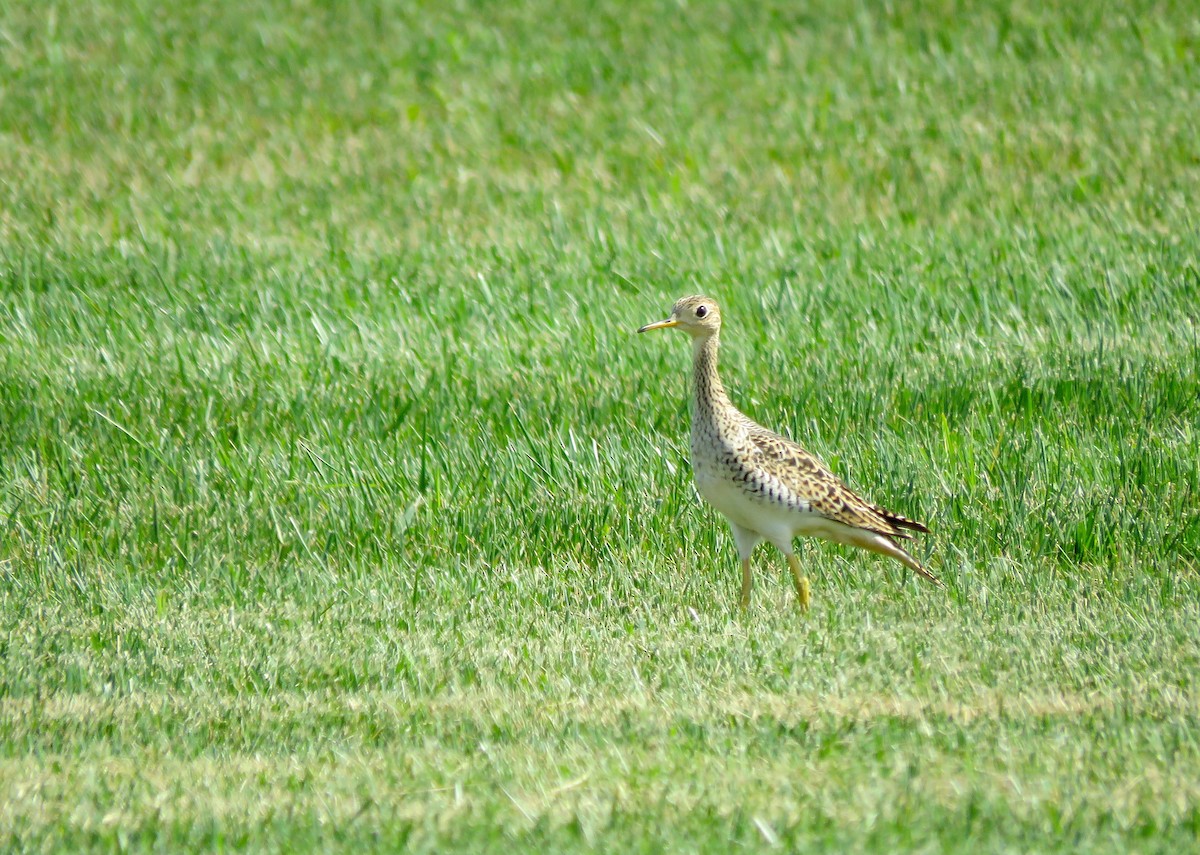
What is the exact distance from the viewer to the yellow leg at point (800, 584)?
684cm

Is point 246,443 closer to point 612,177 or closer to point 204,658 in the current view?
point 204,658

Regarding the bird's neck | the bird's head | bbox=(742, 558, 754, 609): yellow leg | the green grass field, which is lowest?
bbox=(742, 558, 754, 609): yellow leg

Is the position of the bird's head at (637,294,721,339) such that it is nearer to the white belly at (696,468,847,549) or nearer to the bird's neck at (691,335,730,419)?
the bird's neck at (691,335,730,419)

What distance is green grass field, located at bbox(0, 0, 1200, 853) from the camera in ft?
16.8

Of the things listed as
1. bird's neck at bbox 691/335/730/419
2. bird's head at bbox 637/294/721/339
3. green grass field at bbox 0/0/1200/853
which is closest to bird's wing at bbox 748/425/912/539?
bird's neck at bbox 691/335/730/419

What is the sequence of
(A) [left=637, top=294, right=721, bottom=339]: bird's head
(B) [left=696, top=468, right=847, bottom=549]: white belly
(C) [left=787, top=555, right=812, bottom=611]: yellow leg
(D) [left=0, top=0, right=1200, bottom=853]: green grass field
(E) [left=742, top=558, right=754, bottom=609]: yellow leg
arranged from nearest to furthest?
1. (D) [left=0, top=0, right=1200, bottom=853]: green grass field
2. (B) [left=696, top=468, right=847, bottom=549]: white belly
3. (C) [left=787, top=555, right=812, bottom=611]: yellow leg
4. (E) [left=742, top=558, right=754, bottom=609]: yellow leg
5. (A) [left=637, top=294, right=721, bottom=339]: bird's head

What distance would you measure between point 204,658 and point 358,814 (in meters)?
A: 1.81

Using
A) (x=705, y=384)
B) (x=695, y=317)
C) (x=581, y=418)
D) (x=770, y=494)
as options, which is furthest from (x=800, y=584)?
(x=581, y=418)

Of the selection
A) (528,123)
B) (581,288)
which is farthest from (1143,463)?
(528,123)

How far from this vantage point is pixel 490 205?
12.2 m

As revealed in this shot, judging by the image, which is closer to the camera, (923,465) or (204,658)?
(204,658)

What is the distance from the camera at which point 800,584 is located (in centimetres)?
687

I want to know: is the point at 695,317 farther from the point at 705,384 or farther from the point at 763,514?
the point at 763,514

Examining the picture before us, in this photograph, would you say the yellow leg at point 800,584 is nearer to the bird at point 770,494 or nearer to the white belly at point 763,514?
the bird at point 770,494
